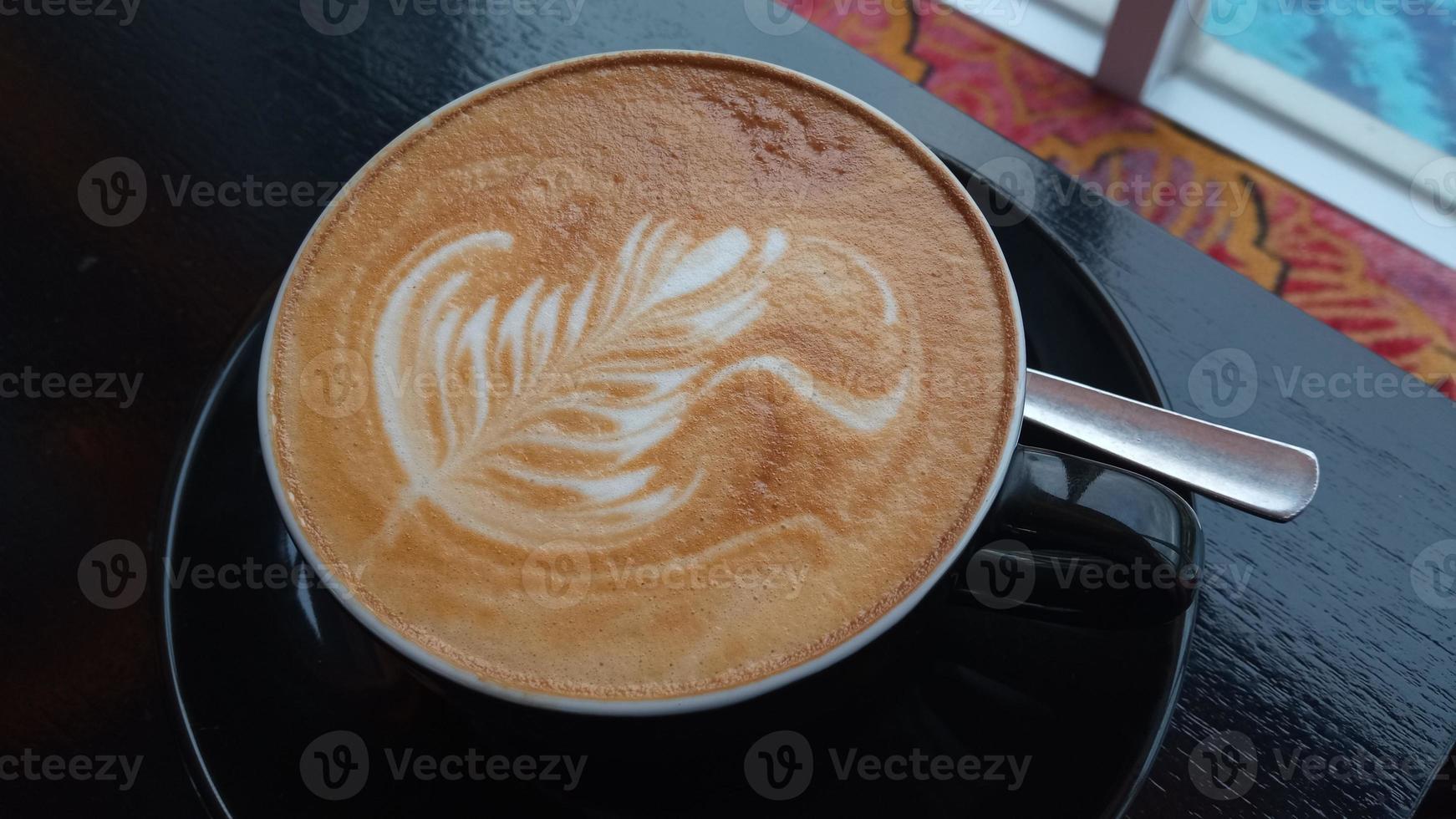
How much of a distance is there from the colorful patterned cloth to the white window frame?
0.02m

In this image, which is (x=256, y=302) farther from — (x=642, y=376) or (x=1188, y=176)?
(x=1188, y=176)

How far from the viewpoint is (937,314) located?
619 millimetres

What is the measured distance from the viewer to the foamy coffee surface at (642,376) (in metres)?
0.55

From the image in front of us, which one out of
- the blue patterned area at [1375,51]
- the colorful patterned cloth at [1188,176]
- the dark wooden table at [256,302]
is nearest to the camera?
the dark wooden table at [256,302]

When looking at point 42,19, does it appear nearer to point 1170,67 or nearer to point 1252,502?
point 1252,502

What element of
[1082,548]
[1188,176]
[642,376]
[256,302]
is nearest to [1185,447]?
[1082,548]

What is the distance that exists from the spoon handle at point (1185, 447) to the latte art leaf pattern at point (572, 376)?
0.11 m

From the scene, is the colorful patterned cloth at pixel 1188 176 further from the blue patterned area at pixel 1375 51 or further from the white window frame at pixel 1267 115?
the blue patterned area at pixel 1375 51

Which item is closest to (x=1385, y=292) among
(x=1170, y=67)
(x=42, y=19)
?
(x=1170, y=67)

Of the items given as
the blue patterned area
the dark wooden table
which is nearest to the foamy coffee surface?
the dark wooden table

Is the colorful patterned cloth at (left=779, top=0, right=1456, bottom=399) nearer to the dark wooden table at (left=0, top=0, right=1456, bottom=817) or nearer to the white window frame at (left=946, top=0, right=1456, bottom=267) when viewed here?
the white window frame at (left=946, top=0, right=1456, bottom=267)

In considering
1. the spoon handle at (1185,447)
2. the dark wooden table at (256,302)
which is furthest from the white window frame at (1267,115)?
the spoon handle at (1185,447)

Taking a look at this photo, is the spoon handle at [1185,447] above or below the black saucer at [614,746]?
above

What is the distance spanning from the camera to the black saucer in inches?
23.9
